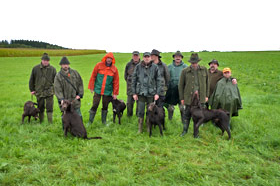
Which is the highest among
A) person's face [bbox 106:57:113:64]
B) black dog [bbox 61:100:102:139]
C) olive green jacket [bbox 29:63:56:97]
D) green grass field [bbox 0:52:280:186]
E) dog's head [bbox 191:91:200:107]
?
person's face [bbox 106:57:113:64]

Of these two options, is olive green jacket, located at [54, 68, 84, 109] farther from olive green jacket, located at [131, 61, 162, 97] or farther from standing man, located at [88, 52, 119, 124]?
olive green jacket, located at [131, 61, 162, 97]

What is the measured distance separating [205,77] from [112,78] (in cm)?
324

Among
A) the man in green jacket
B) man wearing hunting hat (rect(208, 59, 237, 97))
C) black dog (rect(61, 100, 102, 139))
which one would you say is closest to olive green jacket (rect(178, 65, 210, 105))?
the man in green jacket

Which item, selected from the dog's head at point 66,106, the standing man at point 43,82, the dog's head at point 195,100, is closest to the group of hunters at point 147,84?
the standing man at point 43,82

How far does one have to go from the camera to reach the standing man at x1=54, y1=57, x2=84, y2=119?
20.6 feet

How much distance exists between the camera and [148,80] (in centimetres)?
639

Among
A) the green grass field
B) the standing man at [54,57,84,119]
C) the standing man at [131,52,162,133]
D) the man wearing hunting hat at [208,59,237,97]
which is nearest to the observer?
the green grass field

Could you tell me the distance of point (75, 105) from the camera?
6.60 meters

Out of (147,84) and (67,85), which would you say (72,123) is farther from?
(147,84)

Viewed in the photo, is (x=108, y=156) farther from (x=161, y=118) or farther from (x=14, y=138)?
(x=14, y=138)

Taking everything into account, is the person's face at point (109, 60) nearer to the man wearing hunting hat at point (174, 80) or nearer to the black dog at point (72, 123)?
the black dog at point (72, 123)

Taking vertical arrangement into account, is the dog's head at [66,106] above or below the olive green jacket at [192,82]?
below

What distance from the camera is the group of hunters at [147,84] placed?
20.9 feet

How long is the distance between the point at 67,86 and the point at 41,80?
143 centimetres
